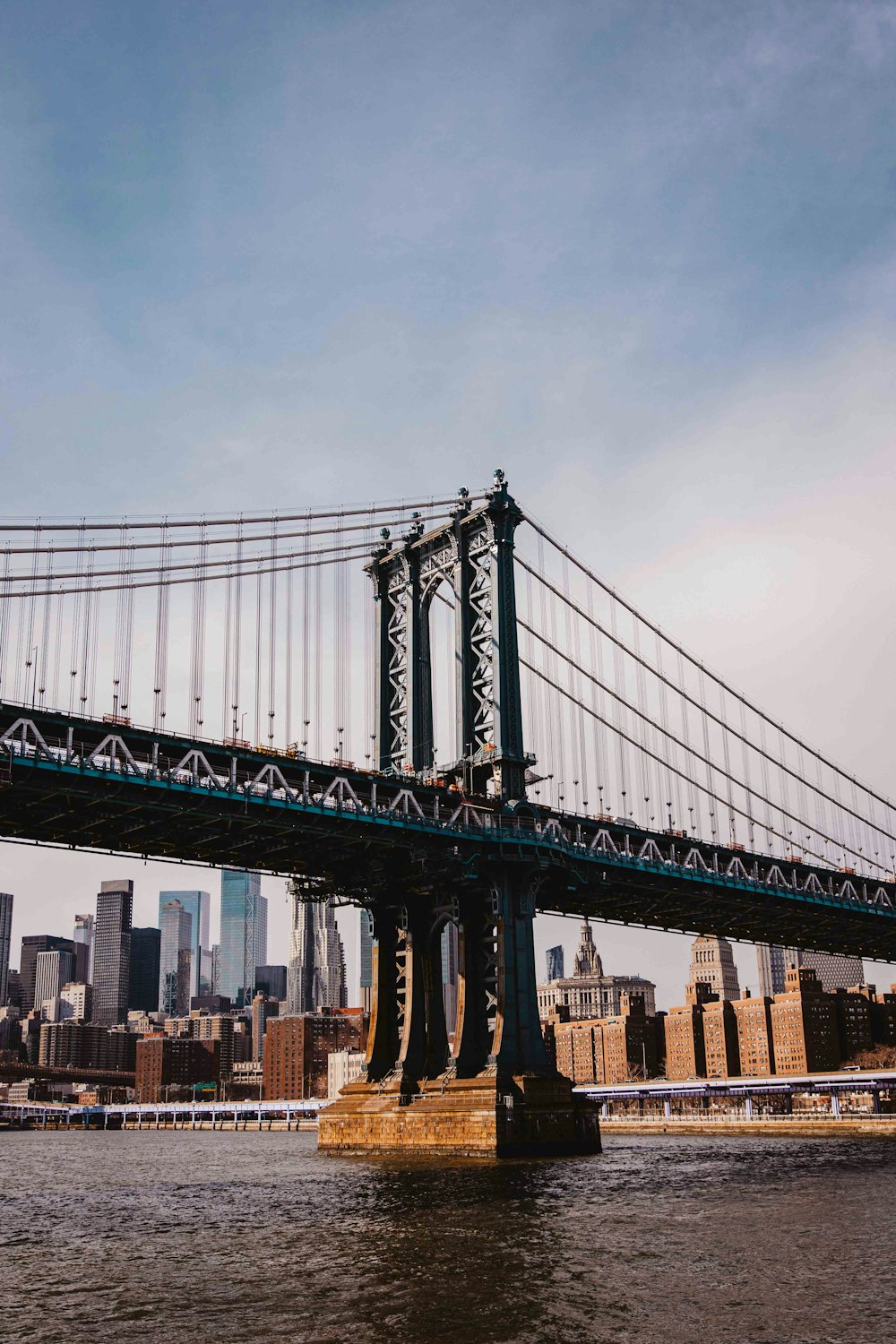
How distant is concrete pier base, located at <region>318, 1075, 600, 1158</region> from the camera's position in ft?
240

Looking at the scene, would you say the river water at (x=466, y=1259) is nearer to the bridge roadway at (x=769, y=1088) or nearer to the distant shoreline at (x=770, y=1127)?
the distant shoreline at (x=770, y=1127)

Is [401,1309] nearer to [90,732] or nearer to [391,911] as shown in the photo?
[90,732]

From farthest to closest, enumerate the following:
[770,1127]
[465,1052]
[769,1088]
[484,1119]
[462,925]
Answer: [769,1088], [770,1127], [462,925], [465,1052], [484,1119]

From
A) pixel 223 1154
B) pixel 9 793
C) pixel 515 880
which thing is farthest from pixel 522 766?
pixel 223 1154

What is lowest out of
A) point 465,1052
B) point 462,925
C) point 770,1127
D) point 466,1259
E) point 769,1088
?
point 770,1127

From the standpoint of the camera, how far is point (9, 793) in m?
66.3

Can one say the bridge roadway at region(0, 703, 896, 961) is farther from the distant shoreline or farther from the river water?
the distant shoreline

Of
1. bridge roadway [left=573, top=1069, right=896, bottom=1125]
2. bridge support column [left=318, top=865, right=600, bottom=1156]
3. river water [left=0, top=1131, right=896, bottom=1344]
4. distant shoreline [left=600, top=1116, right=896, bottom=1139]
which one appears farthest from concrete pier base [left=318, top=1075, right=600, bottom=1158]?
bridge roadway [left=573, top=1069, right=896, bottom=1125]

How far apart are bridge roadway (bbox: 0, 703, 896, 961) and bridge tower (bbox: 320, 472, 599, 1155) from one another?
1.30 meters

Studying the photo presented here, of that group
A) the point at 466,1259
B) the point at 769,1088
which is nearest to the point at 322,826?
the point at 466,1259

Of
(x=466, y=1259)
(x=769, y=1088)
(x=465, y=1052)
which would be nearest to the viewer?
(x=466, y=1259)

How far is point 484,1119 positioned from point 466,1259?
36.5 m

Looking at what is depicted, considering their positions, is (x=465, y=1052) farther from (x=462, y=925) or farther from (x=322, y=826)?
(x=322, y=826)

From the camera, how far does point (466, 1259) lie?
38.0 metres
